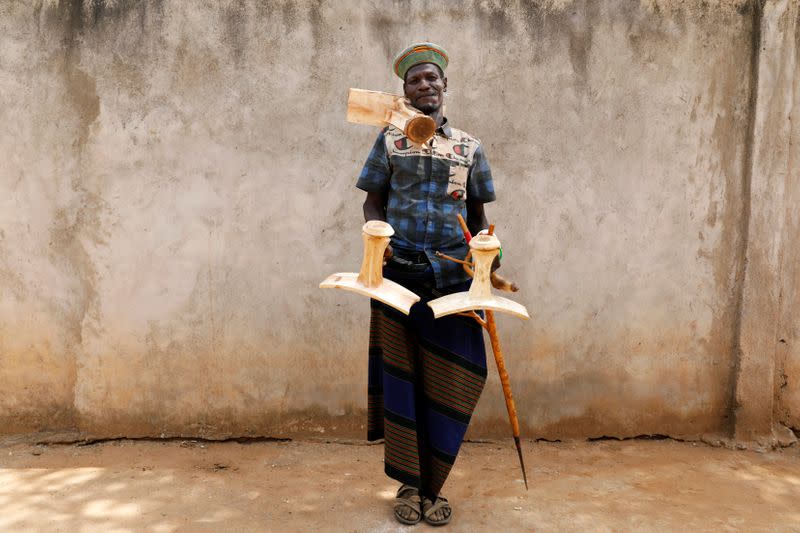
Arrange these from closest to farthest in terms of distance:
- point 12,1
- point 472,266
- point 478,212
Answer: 1. point 472,266
2. point 478,212
3. point 12,1

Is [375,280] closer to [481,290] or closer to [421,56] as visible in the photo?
[481,290]

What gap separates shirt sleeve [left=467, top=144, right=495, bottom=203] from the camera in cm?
286

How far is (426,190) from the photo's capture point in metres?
2.76

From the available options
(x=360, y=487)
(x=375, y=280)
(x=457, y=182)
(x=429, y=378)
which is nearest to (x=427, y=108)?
(x=457, y=182)

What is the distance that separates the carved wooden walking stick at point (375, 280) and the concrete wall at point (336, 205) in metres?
1.22

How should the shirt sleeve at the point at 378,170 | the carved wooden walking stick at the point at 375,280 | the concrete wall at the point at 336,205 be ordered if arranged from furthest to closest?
1. the concrete wall at the point at 336,205
2. the shirt sleeve at the point at 378,170
3. the carved wooden walking stick at the point at 375,280

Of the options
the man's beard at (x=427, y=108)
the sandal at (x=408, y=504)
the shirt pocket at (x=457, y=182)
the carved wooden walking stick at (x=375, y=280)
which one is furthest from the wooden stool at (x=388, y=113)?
the sandal at (x=408, y=504)

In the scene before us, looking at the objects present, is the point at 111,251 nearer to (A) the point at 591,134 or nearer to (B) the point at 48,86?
(B) the point at 48,86

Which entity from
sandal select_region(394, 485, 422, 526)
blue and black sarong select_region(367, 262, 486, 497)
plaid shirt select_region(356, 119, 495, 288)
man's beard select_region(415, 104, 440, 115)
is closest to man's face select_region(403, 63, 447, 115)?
man's beard select_region(415, 104, 440, 115)

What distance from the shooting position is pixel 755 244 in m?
3.79

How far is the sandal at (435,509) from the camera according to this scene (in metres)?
2.87

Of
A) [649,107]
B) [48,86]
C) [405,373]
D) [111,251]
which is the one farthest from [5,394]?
[649,107]

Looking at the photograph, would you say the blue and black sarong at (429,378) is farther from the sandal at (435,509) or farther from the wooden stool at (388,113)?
the wooden stool at (388,113)

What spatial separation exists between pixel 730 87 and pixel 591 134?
2.59 ft
